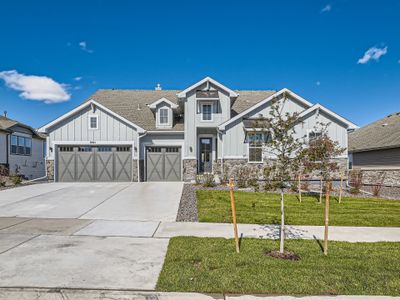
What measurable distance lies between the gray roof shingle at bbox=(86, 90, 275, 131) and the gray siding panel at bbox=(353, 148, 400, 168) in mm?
10600

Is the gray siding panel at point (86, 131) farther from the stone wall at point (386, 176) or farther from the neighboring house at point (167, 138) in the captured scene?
the stone wall at point (386, 176)

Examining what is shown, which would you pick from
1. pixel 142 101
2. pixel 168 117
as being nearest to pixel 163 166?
pixel 168 117

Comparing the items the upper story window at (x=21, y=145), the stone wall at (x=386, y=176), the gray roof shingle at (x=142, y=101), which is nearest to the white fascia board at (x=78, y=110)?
the gray roof shingle at (x=142, y=101)

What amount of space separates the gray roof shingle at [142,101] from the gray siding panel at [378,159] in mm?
10600

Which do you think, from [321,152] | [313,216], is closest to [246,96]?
[321,152]

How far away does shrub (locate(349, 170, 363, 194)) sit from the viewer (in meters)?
14.2

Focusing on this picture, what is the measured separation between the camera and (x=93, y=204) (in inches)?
418

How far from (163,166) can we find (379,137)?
19.4 m

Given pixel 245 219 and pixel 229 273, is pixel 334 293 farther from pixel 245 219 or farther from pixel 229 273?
pixel 245 219

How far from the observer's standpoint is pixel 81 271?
448 centimetres

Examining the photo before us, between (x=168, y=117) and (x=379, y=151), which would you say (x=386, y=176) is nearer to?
(x=379, y=151)

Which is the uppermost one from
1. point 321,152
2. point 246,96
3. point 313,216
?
point 246,96

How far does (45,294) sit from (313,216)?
7.93m

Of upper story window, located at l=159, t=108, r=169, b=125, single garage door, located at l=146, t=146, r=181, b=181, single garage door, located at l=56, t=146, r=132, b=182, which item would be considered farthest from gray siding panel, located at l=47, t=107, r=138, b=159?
upper story window, located at l=159, t=108, r=169, b=125
